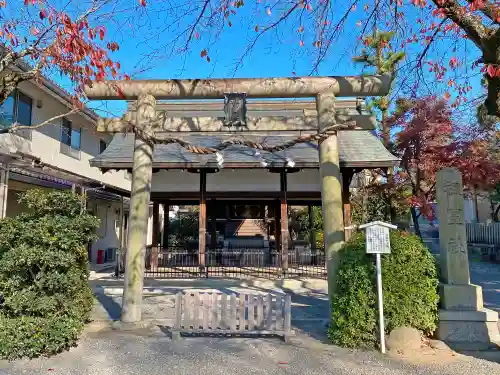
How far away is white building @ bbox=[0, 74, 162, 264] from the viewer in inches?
408

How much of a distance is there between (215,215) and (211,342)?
1104 cm

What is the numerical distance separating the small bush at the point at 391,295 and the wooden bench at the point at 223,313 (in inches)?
37.0

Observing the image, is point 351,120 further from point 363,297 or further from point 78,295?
point 78,295

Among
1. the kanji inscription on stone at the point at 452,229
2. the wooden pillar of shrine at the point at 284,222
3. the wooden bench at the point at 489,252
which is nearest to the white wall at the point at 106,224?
the wooden pillar of shrine at the point at 284,222

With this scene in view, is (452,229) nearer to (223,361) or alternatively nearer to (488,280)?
(223,361)

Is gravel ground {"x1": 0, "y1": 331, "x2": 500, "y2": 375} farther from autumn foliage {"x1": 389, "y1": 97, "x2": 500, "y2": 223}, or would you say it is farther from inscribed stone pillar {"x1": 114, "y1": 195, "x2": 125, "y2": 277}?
autumn foliage {"x1": 389, "y1": 97, "x2": 500, "y2": 223}

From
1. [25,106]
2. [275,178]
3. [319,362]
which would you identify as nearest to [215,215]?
[275,178]

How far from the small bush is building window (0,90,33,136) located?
10.2 m

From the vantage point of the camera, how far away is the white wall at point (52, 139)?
1170cm

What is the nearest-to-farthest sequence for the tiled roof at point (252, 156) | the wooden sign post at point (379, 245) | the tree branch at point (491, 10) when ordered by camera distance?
the tree branch at point (491, 10), the wooden sign post at point (379, 245), the tiled roof at point (252, 156)

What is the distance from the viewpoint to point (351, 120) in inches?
263

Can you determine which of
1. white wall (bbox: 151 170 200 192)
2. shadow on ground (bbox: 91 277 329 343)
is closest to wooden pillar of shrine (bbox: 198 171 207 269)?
white wall (bbox: 151 170 200 192)

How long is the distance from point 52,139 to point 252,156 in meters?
7.24

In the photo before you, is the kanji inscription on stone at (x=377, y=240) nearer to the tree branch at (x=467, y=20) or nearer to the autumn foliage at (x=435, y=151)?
the tree branch at (x=467, y=20)
